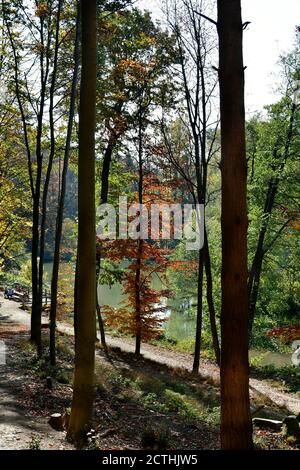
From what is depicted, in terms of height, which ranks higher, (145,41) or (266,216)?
(145,41)

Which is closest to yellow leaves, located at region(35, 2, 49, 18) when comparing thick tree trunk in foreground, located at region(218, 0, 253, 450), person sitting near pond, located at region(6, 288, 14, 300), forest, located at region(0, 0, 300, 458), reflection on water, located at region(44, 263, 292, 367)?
forest, located at region(0, 0, 300, 458)

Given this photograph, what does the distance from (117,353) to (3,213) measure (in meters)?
7.85

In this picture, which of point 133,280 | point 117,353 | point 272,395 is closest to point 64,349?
point 117,353

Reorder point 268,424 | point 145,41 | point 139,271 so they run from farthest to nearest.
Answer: point 139,271 → point 145,41 → point 268,424

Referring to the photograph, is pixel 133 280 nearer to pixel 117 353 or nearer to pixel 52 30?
pixel 117 353

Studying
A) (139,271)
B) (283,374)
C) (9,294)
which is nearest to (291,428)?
(283,374)

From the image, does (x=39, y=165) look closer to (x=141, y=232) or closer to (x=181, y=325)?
(x=141, y=232)

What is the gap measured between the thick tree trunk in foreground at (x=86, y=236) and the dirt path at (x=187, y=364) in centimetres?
845

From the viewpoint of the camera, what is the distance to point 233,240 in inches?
197

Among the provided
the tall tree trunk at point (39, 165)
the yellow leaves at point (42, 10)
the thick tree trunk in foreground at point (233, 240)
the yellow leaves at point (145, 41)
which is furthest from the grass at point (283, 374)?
the yellow leaves at point (42, 10)

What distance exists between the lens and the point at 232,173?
16.5 feet

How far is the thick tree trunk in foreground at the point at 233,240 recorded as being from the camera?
16.2ft

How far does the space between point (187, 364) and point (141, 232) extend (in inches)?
222

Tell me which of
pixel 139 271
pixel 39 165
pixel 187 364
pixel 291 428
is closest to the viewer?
pixel 291 428
